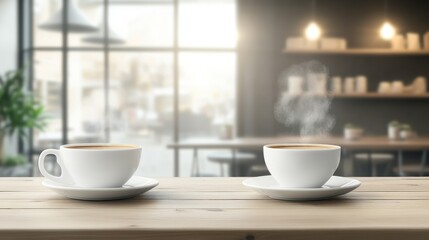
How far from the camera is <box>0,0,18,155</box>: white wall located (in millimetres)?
6320

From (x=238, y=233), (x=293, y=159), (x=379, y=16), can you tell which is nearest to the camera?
(x=238, y=233)

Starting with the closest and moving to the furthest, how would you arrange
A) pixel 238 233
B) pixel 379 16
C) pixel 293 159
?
pixel 238 233, pixel 293 159, pixel 379 16

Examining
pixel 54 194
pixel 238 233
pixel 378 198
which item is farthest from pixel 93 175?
pixel 378 198

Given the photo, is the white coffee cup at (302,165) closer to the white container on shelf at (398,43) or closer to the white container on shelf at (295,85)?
the white container on shelf at (295,85)

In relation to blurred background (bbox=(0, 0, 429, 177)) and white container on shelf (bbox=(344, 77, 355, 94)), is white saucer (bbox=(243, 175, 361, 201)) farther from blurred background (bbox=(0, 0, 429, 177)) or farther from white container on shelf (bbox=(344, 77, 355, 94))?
blurred background (bbox=(0, 0, 429, 177))

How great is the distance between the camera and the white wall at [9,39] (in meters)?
6.32

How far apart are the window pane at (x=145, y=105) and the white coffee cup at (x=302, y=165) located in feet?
18.1

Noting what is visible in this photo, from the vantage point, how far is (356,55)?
6203 mm

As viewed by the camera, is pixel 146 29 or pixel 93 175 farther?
pixel 146 29

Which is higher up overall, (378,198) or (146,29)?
(146,29)

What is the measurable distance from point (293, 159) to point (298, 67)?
17.8 feet

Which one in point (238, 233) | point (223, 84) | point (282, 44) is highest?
point (282, 44)

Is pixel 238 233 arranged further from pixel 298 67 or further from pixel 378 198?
pixel 298 67

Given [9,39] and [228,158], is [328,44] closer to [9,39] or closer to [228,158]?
[228,158]
